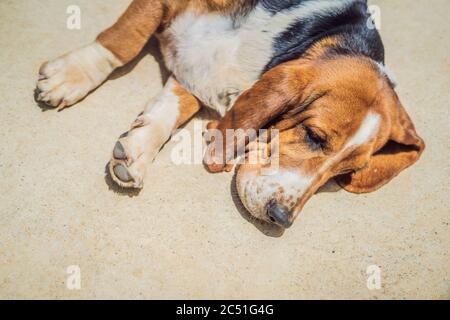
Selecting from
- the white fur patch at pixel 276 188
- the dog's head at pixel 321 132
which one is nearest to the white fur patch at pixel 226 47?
the dog's head at pixel 321 132

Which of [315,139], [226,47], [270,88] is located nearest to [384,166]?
[315,139]

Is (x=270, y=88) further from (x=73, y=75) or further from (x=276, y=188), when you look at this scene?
(x=73, y=75)

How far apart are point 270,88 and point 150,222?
0.99 metres

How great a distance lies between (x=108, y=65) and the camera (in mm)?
2617

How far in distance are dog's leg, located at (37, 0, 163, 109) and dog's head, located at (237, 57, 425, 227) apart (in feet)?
3.51

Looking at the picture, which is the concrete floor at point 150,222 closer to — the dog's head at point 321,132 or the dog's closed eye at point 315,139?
the dog's head at point 321,132

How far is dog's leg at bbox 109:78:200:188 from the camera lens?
227 cm

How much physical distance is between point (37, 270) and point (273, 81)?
5.04 ft

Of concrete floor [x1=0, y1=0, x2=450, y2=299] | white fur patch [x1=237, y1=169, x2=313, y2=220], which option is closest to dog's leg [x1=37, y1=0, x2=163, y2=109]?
concrete floor [x1=0, y1=0, x2=450, y2=299]

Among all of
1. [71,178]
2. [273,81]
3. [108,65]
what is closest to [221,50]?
[273,81]

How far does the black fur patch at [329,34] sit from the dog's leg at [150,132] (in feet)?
2.00

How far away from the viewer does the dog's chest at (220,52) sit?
242cm
